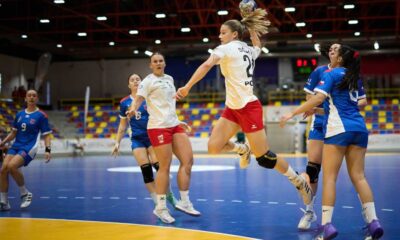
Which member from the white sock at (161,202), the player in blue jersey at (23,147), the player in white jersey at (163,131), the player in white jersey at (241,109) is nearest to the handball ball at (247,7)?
the player in white jersey at (241,109)

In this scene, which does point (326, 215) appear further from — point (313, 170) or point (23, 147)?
point (23, 147)

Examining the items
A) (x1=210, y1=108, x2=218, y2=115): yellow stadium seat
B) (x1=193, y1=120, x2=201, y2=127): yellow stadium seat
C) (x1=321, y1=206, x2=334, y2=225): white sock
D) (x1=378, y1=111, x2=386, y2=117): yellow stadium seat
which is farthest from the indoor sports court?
(x1=210, y1=108, x2=218, y2=115): yellow stadium seat

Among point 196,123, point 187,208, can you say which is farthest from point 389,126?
point 187,208

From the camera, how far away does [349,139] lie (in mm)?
5371

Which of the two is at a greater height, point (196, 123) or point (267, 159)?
point (196, 123)

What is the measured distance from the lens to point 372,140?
95.8ft

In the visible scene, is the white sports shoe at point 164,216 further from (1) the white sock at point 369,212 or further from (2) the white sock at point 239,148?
(1) the white sock at point 369,212

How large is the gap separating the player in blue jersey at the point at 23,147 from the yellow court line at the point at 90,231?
5.08ft

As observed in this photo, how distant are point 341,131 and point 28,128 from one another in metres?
5.32

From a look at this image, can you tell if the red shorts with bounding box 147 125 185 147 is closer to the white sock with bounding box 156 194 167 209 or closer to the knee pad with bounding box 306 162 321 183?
the white sock with bounding box 156 194 167 209

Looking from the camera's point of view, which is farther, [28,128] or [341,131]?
[28,128]

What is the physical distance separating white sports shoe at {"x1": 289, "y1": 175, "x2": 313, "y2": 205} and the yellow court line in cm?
117

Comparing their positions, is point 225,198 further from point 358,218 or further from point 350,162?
point 350,162

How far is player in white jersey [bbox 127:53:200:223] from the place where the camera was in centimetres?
707
